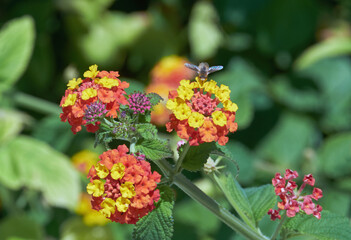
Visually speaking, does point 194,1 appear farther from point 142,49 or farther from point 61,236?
point 61,236

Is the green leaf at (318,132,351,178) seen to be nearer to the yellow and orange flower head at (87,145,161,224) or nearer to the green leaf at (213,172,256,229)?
the green leaf at (213,172,256,229)

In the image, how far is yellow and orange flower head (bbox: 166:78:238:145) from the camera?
0.54 metres

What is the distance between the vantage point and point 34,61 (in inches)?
76.0

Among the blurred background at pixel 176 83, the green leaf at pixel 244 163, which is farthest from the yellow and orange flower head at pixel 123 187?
the green leaf at pixel 244 163

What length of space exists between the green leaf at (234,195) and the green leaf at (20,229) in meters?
0.93

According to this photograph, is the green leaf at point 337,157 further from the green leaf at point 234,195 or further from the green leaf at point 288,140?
the green leaf at point 234,195

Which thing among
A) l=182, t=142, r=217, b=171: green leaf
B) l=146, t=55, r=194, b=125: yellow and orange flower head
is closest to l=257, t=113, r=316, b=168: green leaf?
l=146, t=55, r=194, b=125: yellow and orange flower head

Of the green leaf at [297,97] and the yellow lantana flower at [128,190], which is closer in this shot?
the yellow lantana flower at [128,190]

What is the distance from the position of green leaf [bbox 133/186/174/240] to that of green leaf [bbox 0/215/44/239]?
96 cm

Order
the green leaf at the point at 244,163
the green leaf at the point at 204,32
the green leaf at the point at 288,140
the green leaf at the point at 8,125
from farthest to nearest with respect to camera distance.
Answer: the green leaf at the point at 204,32 → the green leaf at the point at 288,140 → the green leaf at the point at 8,125 → the green leaf at the point at 244,163

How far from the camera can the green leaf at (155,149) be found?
558mm

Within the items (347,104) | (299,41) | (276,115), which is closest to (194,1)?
(299,41)

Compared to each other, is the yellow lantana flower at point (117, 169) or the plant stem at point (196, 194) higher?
the plant stem at point (196, 194)

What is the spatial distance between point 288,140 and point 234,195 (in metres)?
1.03
